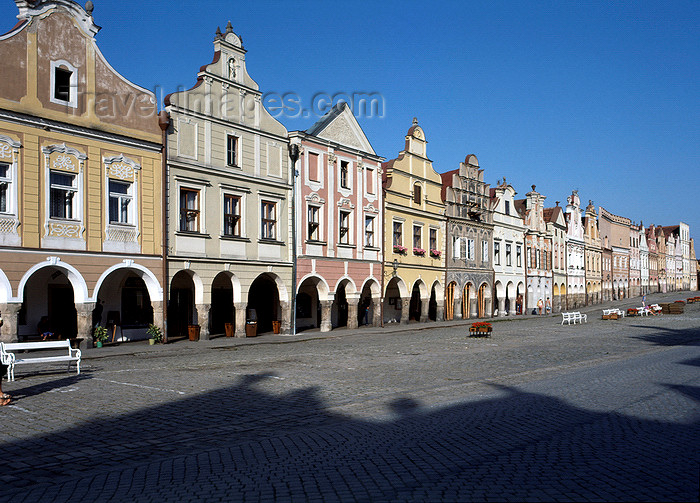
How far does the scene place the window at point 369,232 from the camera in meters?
38.2

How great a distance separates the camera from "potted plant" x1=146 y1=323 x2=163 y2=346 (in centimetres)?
2539

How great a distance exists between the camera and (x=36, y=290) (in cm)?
Result: 2453

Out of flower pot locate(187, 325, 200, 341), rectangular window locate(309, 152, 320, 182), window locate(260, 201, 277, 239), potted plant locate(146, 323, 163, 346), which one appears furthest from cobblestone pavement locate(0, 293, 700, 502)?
rectangular window locate(309, 152, 320, 182)

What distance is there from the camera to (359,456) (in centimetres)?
784

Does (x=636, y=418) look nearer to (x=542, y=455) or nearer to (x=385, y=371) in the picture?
(x=542, y=455)

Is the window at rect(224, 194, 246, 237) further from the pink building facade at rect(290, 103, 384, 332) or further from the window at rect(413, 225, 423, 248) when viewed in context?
the window at rect(413, 225, 423, 248)

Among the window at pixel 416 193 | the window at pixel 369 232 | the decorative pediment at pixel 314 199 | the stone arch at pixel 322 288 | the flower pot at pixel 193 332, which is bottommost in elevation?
the flower pot at pixel 193 332

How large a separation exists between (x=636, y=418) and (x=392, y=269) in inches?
1183

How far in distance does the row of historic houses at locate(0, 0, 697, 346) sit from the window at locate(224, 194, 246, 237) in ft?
0.30

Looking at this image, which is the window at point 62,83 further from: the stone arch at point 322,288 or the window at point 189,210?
the stone arch at point 322,288

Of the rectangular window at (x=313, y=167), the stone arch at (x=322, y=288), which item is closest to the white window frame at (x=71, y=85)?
the rectangular window at (x=313, y=167)

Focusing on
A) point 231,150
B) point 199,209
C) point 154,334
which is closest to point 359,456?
point 154,334

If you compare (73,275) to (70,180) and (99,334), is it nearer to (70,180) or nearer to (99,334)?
(99,334)

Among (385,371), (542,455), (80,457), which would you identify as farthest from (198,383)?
(542,455)
